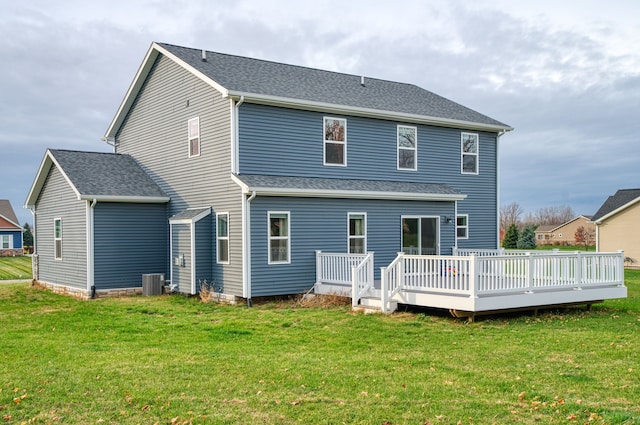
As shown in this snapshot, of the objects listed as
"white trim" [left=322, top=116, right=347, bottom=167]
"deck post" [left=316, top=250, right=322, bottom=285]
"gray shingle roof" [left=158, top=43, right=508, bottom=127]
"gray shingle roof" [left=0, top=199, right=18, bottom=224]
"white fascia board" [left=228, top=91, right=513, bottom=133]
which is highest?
"gray shingle roof" [left=158, top=43, right=508, bottom=127]

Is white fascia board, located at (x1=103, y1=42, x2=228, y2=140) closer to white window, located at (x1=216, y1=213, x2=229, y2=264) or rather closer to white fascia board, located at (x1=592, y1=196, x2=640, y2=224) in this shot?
white window, located at (x1=216, y1=213, x2=229, y2=264)

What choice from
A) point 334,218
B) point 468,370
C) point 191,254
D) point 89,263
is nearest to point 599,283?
point 334,218

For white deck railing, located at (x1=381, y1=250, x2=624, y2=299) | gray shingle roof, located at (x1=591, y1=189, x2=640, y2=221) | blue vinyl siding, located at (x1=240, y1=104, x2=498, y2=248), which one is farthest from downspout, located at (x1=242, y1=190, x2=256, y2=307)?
gray shingle roof, located at (x1=591, y1=189, x2=640, y2=221)

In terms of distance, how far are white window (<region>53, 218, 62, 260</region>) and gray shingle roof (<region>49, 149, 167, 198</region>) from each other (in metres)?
2.06

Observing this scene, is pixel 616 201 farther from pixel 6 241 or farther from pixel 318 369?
pixel 6 241

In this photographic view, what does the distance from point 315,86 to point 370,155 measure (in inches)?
110

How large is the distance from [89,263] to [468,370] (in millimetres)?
13070

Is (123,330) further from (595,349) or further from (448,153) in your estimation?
(448,153)

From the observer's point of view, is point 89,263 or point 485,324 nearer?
point 485,324

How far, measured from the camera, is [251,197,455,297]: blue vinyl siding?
53.1 ft

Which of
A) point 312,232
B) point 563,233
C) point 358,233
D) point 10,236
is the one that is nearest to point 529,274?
point 358,233

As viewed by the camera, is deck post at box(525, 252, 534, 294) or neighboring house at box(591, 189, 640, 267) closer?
deck post at box(525, 252, 534, 294)

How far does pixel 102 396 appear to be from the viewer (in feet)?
23.7

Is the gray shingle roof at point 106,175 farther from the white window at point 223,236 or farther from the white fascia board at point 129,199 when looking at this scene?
the white window at point 223,236
